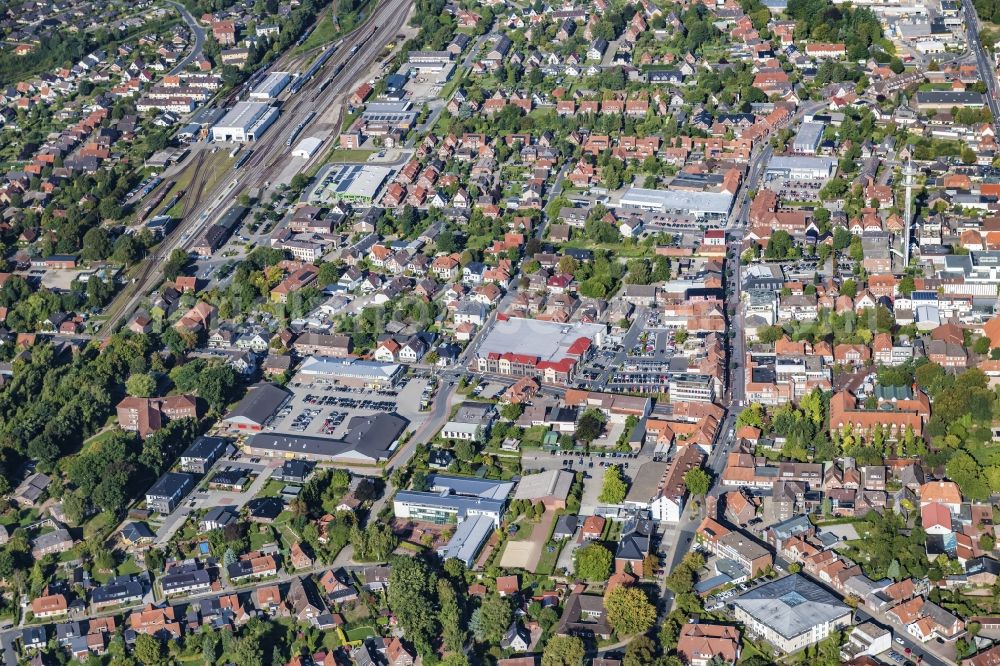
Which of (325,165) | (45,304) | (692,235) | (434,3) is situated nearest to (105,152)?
(325,165)

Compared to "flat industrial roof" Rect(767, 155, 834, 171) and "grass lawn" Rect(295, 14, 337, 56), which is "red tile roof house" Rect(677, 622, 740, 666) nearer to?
"flat industrial roof" Rect(767, 155, 834, 171)

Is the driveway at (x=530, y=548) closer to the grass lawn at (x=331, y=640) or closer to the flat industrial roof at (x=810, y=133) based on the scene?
the grass lawn at (x=331, y=640)

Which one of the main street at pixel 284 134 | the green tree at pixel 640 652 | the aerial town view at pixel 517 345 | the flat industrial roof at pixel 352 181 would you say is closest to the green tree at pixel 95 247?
the aerial town view at pixel 517 345

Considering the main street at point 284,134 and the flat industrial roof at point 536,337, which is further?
the main street at point 284,134

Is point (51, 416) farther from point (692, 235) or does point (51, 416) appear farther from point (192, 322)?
point (692, 235)

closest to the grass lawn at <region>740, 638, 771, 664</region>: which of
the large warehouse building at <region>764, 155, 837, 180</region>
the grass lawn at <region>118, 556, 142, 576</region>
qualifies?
the grass lawn at <region>118, 556, 142, 576</region>

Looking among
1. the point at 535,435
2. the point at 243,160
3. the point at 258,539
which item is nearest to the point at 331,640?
the point at 258,539

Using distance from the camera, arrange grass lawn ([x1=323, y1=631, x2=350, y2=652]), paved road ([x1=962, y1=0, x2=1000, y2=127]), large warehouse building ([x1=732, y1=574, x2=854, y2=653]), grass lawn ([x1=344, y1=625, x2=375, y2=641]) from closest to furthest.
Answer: large warehouse building ([x1=732, y1=574, x2=854, y2=653]), grass lawn ([x1=323, y1=631, x2=350, y2=652]), grass lawn ([x1=344, y1=625, x2=375, y2=641]), paved road ([x1=962, y1=0, x2=1000, y2=127])
